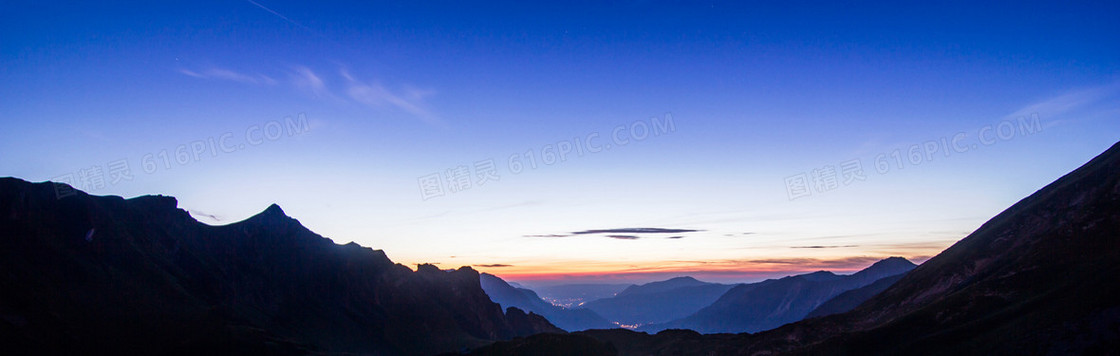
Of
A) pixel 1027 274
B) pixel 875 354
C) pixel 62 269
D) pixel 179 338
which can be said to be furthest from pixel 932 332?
pixel 62 269

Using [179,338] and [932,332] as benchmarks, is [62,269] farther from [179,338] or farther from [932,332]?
[932,332]

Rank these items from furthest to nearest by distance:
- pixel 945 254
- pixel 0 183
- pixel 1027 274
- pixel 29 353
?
pixel 945 254
pixel 0 183
pixel 1027 274
pixel 29 353

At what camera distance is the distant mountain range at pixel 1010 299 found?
92938 mm

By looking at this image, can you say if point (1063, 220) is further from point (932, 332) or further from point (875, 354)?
point (875, 354)

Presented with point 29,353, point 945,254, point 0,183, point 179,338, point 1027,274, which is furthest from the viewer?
point 945,254

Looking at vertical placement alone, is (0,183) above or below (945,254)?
above

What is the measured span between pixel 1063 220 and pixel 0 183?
11853 inches

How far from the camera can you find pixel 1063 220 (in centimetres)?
15100

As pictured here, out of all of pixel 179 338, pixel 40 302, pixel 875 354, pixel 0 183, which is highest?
pixel 0 183

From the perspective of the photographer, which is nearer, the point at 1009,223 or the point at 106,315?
the point at 106,315

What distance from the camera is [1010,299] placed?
401ft

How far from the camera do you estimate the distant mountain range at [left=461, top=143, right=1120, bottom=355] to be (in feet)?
305

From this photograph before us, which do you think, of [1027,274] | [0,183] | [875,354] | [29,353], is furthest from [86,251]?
[1027,274]

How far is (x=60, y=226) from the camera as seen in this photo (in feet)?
577
